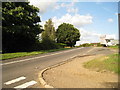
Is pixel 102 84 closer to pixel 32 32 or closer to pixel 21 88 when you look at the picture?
pixel 21 88

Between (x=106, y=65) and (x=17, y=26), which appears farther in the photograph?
(x=17, y=26)

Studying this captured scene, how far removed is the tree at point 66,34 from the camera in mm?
61250

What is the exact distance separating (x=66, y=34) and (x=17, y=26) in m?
42.1

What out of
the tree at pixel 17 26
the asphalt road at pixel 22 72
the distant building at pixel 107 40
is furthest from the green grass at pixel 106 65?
the distant building at pixel 107 40

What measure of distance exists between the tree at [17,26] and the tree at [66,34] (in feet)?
113

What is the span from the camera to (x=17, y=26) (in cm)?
2019

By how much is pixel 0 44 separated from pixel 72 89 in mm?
20355

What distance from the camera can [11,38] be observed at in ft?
74.8

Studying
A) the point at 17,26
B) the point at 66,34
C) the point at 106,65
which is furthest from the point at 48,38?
the point at 66,34

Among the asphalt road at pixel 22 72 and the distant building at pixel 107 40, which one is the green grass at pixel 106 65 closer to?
the asphalt road at pixel 22 72

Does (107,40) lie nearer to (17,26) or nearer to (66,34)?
(66,34)

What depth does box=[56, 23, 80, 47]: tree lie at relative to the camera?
61.2 m

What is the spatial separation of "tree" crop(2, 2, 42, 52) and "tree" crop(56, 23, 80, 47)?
34.5m

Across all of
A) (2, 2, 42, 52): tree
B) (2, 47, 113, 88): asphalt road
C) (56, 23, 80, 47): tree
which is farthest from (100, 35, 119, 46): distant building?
(2, 47, 113, 88): asphalt road
